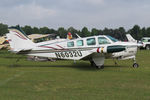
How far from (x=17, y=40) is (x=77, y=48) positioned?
3900 mm

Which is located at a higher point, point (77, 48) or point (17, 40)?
point (17, 40)

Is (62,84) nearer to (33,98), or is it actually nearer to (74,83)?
(74,83)

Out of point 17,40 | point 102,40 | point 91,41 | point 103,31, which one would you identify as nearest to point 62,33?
point 103,31

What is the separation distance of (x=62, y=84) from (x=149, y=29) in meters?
109

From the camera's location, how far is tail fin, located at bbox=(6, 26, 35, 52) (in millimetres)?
12795

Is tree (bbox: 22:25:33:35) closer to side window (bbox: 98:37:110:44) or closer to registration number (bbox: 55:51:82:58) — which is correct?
registration number (bbox: 55:51:82:58)

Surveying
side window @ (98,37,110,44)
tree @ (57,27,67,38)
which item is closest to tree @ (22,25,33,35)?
tree @ (57,27,67,38)

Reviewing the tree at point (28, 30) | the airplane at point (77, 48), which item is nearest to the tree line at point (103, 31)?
the tree at point (28, 30)

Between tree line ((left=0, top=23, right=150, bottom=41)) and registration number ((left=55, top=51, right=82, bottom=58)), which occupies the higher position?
tree line ((left=0, top=23, right=150, bottom=41))

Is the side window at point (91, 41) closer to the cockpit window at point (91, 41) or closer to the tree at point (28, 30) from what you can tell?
the cockpit window at point (91, 41)

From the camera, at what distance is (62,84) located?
25.4ft

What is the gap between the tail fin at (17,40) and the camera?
12795mm

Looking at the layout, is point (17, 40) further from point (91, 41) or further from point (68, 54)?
point (91, 41)

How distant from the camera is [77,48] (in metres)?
12.4
